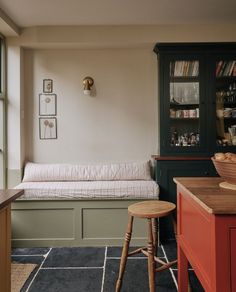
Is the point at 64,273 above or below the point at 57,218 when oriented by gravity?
below

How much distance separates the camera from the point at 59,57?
11.5 ft

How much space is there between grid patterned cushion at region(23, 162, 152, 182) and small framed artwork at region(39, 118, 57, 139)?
0.39 meters

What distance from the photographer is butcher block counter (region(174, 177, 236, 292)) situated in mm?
1153

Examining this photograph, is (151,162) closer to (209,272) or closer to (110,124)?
(110,124)

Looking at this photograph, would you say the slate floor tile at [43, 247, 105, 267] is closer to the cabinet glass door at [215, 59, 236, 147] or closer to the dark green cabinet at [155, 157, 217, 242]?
the dark green cabinet at [155, 157, 217, 242]

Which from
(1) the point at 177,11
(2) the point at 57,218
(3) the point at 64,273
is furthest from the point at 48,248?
(1) the point at 177,11

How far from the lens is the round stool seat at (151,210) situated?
6.54ft

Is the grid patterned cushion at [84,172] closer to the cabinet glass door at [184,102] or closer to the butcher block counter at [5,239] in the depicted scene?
the cabinet glass door at [184,102]

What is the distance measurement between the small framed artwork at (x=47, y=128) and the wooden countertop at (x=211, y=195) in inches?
83.0

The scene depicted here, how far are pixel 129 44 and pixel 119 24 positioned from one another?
0.85 ft

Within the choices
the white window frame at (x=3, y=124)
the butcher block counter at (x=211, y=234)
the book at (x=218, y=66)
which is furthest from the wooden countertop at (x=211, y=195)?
the white window frame at (x=3, y=124)

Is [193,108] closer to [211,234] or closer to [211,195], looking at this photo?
[211,195]

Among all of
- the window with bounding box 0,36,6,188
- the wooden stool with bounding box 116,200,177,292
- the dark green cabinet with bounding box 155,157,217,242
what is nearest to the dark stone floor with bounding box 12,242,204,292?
the wooden stool with bounding box 116,200,177,292

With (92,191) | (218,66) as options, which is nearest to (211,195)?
(92,191)
